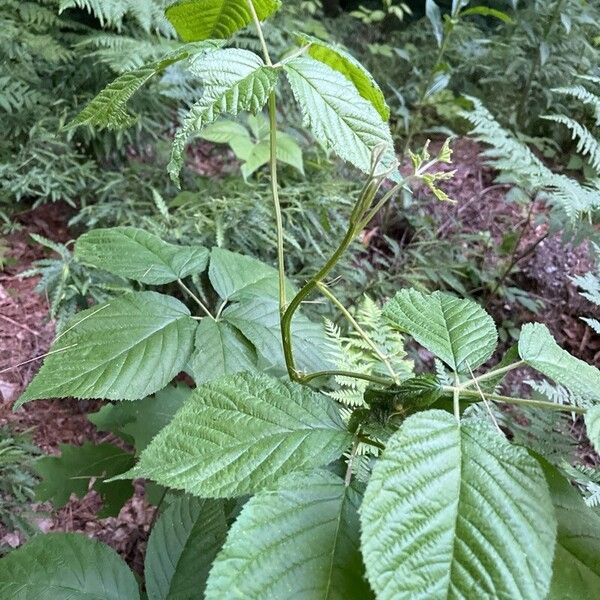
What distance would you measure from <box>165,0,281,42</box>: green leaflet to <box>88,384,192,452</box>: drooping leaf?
0.87 meters

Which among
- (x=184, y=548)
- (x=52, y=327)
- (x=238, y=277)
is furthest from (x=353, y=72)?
(x=52, y=327)

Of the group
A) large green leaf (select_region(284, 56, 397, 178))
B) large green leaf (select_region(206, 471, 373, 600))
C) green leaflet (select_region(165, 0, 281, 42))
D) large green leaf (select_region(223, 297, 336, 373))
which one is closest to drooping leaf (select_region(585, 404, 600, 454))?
large green leaf (select_region(206, 471, 373, 600))

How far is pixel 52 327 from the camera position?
2.36 m

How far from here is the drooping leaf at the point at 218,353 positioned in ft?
3.09

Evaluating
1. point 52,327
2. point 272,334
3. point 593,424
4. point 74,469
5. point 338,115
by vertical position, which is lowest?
point 52,327

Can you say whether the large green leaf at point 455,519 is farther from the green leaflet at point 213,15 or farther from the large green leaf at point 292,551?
the green leaflet at point 213,15

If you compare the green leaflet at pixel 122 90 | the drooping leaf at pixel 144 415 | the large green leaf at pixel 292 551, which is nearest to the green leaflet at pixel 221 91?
the green leaflet at pixel 122 90

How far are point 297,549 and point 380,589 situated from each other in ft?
0.38

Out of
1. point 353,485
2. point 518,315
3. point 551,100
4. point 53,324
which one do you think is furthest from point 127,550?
point 551,100

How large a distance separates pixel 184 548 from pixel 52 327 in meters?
1.71

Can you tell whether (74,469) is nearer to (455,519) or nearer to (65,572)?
(65,572)

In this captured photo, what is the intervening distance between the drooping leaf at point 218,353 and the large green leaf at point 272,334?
0.02 m

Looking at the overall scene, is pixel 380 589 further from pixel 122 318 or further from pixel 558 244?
pixel 558 244

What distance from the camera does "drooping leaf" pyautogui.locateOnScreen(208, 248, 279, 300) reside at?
1157mm
